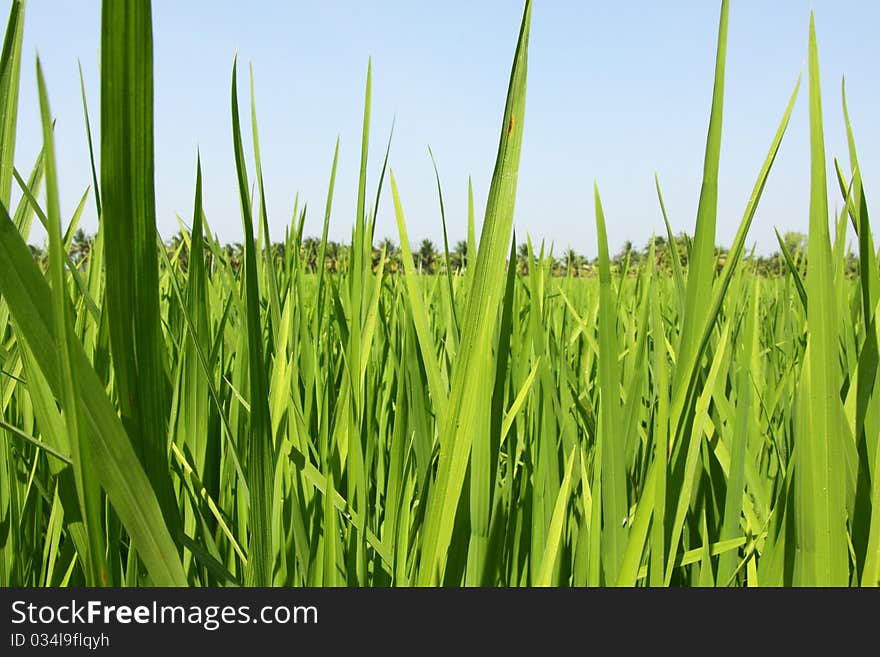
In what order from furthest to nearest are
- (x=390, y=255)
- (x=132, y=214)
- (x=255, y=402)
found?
(x=390, y=255), (x=255, y=402), (x=132, y=214)

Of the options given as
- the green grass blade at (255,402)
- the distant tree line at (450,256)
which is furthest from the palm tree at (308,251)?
the green grass blade at (255,402)

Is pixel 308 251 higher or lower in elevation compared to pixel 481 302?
higher

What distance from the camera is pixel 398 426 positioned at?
1.72ft

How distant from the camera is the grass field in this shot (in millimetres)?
206

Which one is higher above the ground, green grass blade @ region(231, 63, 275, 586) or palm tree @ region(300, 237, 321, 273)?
palm tree @ region(300, 237, 321, 273)

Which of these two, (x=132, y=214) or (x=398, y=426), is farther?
(x=398, y=426)

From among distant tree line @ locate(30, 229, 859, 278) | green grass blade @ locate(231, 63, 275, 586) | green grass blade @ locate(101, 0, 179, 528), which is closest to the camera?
green grass blade @ locate(101, 0, 179, 528)

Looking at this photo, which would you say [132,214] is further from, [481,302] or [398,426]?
[398,426]

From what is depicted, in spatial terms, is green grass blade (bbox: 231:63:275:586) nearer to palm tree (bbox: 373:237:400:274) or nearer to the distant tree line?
the distant tree line

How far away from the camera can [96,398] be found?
8.1 inches

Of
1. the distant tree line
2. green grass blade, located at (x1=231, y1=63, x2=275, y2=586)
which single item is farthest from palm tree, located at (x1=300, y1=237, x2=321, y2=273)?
green grass blade, located at (x1=231, y1=63, x2=275, y2=586)

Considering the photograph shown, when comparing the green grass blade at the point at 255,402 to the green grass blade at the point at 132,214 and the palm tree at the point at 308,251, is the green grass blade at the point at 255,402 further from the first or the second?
the palm tree at the point at 308,251

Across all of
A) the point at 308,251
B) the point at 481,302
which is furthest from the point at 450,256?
the point at 481,302

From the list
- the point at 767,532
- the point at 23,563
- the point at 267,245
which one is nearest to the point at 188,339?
the point at 267,245
